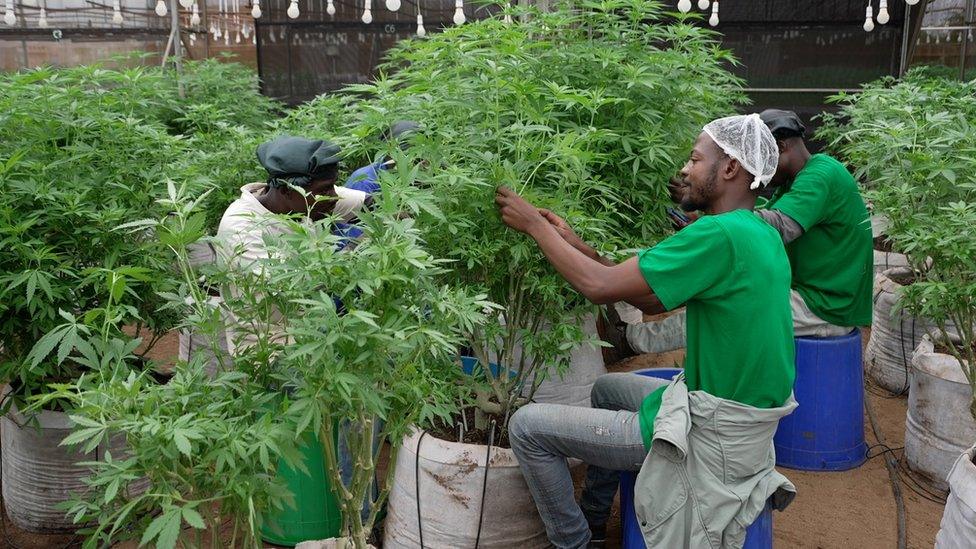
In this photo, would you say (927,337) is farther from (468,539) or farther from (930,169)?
(468,539)

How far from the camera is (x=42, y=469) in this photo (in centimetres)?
313

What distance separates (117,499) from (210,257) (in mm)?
2920

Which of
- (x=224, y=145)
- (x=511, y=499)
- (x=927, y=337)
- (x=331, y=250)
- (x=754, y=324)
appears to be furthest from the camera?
(x=224, y=145)

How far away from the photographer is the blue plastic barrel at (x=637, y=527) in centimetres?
238

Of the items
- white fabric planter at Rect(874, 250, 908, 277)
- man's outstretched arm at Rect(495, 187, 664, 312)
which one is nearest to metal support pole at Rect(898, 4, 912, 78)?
white fabric planter at Rect(874, 250, 908, 277)

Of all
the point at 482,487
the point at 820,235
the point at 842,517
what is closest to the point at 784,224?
the point at 820,235

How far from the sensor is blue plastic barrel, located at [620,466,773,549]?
238 centimetres

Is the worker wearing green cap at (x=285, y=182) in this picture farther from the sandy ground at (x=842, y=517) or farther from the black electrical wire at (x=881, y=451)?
the black electrical wire at (x=881, y=451)

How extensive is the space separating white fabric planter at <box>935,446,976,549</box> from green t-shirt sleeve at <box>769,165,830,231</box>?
4.47 ft

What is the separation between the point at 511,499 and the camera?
8.63 ft

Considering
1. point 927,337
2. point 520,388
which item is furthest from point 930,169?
point 520,388

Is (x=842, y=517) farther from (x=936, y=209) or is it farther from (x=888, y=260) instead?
(x=888, y=260)

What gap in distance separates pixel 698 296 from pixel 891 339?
2.68 meters

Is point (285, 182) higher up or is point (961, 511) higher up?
point (285, 182)
